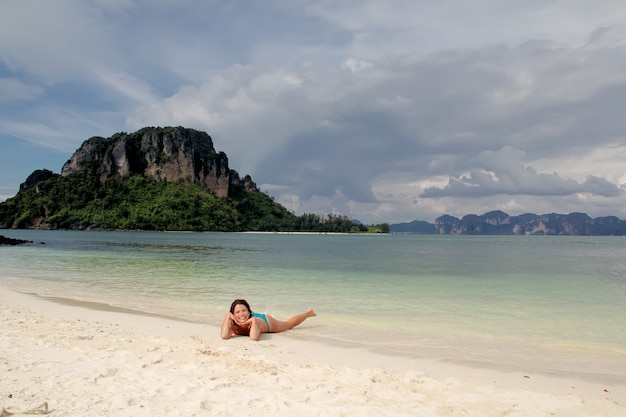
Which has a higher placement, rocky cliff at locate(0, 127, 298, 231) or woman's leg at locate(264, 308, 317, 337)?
rocky cliff at locate(0, 127, 298, 231)

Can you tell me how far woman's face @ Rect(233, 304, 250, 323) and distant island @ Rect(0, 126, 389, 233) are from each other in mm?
143868

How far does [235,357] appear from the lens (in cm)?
676

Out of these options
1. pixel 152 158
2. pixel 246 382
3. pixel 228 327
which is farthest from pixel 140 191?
pixel 246 382

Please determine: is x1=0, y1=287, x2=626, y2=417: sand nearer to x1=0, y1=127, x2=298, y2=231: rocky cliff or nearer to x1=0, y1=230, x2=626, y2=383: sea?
x1=0, y1=230, x2=626, y2=383: sea

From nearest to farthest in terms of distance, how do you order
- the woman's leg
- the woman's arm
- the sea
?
the sea, the woman's arm, the woman's leg

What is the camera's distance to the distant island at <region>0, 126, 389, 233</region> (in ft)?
488

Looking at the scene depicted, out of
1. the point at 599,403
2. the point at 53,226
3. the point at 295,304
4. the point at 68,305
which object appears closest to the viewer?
the point at 599,403

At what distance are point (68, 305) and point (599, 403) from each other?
41.0ft

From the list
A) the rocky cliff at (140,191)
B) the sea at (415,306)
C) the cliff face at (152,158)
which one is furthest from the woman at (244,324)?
the cliff face at (152,158)

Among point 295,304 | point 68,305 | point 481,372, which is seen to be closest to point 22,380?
point 481,372

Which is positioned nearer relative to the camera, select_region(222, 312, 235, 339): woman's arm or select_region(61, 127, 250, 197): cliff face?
select_region(222, 312, 235, 339): woman's arm

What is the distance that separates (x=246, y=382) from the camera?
541 centimetres

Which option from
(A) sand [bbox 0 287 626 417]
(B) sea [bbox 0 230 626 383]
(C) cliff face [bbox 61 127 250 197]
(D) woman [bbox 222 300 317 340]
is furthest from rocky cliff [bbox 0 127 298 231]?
(A) sand [bbox 0 287 626 417]

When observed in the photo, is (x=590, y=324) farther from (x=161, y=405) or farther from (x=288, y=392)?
(x=161, y=405)
